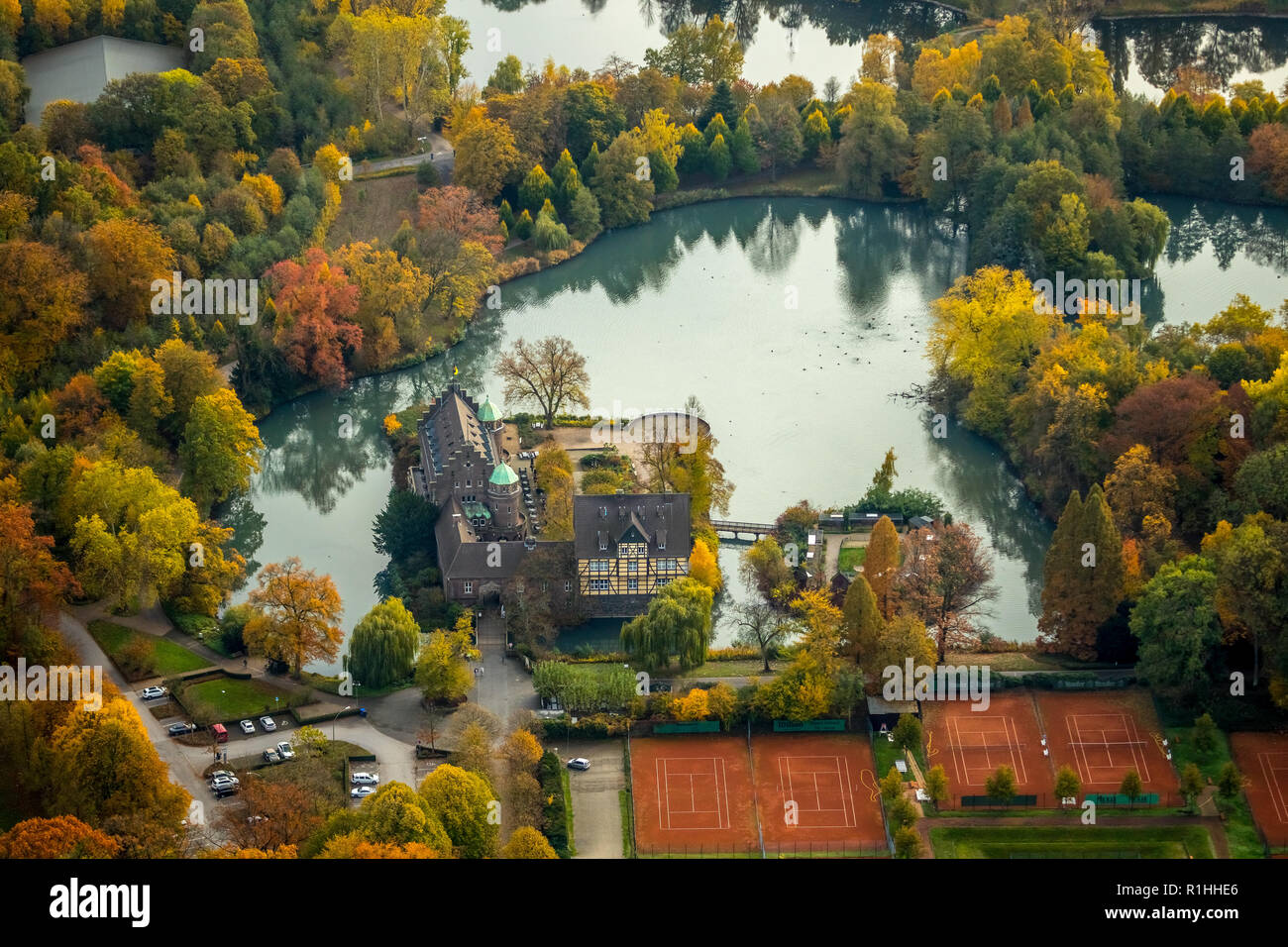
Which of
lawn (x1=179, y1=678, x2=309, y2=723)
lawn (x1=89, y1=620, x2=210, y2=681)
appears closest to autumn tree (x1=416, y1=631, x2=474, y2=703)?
lawn (x1=179, y1=678, x2=309, y2=723)

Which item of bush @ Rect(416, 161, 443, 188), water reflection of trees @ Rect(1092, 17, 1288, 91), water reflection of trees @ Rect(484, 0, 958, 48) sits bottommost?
bush @ Rect(416, 161, 443, 188)

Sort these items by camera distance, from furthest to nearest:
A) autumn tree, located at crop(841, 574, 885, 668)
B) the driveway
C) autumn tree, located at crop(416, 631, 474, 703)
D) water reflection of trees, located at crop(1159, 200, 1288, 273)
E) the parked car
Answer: water reflection of trees, located at crop(1159, 200, 1288, 273), autumn tree, located at crop(841, 574, 885, 668), autumn tree, located at crop(416, 631, 474, 703), the parked car, the driveway

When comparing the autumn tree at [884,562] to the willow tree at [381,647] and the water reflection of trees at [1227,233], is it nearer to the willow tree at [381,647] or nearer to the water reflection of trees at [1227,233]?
the willow tree at [381,647]

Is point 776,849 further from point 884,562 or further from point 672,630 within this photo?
point 884,562

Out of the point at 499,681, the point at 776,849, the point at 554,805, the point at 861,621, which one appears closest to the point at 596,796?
the point at 554,805

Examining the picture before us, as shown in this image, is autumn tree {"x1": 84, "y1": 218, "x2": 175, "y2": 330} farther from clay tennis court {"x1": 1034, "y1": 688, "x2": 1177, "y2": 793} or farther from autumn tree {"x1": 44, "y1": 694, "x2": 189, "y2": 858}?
clay tennis court {"x1": 1034, "y1": 688, "x2": 1177, "y2": 793}

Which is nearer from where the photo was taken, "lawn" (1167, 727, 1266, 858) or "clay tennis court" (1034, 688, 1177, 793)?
"lawn" (1167, 727, 1266, 858)
